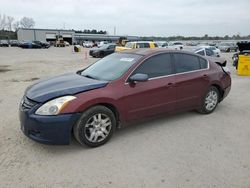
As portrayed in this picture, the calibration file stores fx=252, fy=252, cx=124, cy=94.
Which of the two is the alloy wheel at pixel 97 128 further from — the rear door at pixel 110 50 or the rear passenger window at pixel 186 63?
the rear door at pixel 110 50

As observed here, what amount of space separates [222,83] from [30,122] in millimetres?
4441

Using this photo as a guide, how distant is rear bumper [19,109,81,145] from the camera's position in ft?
12.2

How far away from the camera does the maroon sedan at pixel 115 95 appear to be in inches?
149

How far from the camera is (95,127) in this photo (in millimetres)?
4086

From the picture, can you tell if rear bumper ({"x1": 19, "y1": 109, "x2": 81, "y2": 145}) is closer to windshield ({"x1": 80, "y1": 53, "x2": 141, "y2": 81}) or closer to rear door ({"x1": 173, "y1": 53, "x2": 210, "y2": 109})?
windshield ({"x1": 80, "y1": 53, "x2": 141, "y2": 81})

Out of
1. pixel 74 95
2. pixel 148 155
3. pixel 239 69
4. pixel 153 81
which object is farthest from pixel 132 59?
pixel 239 69

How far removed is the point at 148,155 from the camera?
12.8ft

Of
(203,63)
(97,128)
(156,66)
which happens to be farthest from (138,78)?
(203,63)

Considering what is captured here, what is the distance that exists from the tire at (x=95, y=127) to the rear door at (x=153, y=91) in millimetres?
407

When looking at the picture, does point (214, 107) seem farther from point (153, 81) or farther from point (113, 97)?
point (113, 97)

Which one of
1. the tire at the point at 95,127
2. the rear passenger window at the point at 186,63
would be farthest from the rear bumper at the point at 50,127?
the rear passenger window at the point at 186,63

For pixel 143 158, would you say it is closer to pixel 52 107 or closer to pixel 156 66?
pixel 52 107

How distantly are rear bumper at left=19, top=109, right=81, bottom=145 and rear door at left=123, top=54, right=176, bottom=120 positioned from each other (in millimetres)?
1046

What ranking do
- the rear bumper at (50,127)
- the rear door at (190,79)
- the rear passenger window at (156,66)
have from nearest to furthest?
the rear bumper at (50,127)
the rear passenger window at (156,66)
the rear door at (190,79)
